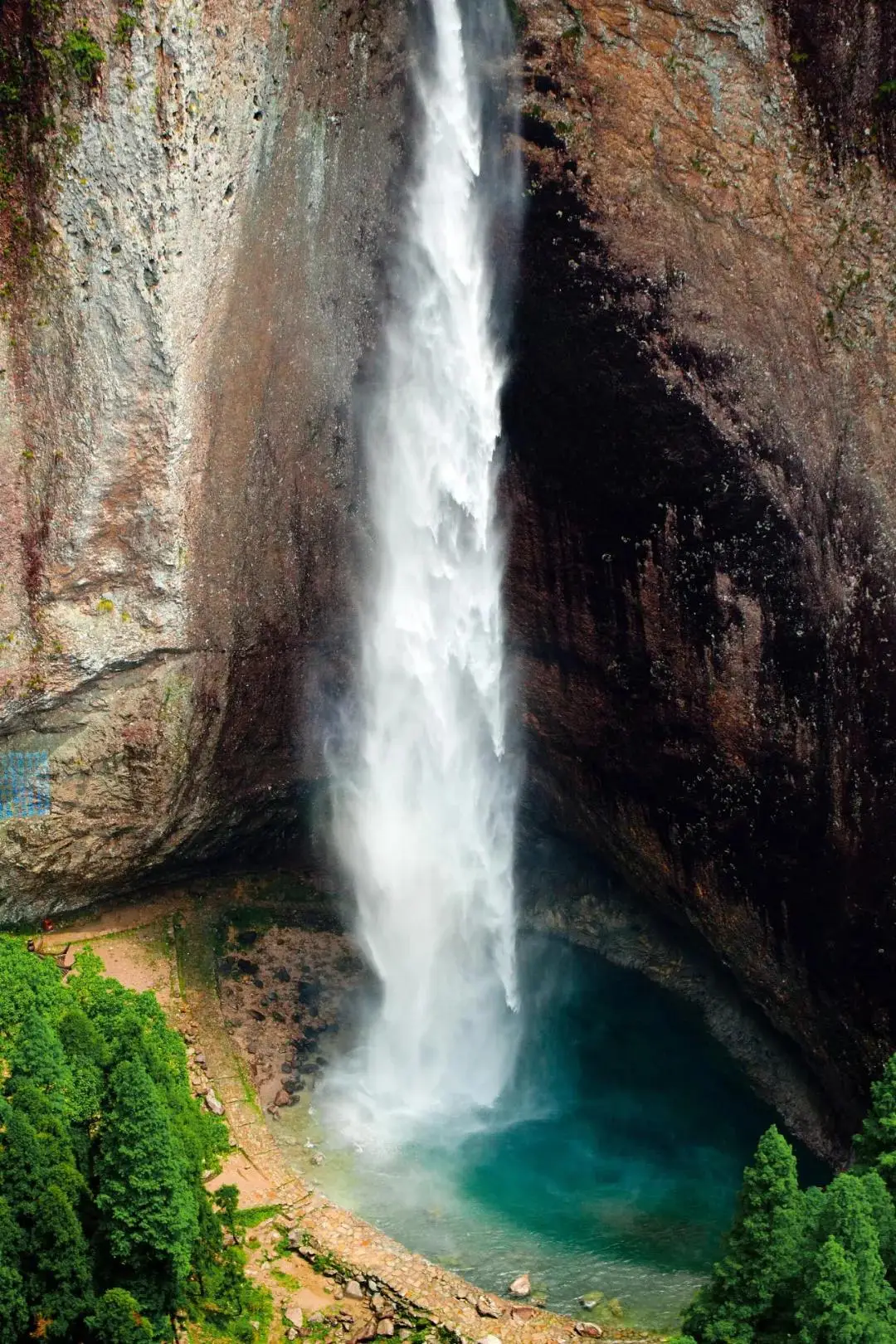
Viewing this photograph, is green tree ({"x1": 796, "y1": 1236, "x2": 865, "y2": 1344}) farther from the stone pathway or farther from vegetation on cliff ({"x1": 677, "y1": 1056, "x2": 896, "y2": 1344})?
the stone pathway

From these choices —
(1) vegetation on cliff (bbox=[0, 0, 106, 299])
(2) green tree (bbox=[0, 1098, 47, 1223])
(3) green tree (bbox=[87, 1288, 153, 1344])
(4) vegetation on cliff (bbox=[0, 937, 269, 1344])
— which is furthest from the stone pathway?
(1) vegetation on cliff (bbox=[0, 0, 106, 299])

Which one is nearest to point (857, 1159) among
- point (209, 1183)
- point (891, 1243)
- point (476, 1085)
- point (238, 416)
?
point (891, 1243)

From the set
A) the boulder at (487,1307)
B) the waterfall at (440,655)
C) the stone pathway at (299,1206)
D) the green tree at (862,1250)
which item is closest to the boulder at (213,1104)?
the stone pathway at (299,1206)

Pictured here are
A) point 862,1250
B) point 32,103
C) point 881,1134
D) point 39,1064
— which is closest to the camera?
point 862,1250

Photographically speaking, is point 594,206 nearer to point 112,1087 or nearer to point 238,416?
point 238,416

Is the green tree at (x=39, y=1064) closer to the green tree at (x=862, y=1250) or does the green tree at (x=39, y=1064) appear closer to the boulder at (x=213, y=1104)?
the boulder at (x=213, y=1104)

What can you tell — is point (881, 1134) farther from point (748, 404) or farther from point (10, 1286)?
point (10, 1286)

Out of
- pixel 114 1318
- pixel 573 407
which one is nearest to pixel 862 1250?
pixel 114 1318
